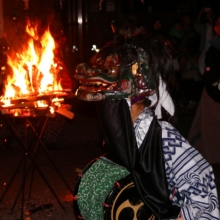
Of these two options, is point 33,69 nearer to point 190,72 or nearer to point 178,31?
point 190,72

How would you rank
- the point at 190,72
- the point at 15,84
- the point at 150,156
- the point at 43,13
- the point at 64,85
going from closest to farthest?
the point at 150,156 → the point at 15,84 → the point at 64,85 → the point at 190,72 → the point at 43,13

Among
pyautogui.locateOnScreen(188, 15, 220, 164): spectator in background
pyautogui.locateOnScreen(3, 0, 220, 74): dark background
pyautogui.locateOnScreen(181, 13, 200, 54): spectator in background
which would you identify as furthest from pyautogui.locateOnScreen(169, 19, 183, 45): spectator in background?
pyautogui.locateOnScreen(188, 15, 220, 164): spectator in background

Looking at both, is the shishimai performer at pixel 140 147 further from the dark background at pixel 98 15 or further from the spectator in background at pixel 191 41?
the dark background at pixel 98 15

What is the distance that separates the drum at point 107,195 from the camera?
321 cm

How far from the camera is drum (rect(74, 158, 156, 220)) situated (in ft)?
10.5

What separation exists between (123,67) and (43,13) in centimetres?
943

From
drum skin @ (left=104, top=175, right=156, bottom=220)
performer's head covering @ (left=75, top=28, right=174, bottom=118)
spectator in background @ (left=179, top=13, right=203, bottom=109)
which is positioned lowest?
spectator in background @ (left=179, top=13, right=203, bottom=109)

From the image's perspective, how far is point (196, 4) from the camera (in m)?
17.3

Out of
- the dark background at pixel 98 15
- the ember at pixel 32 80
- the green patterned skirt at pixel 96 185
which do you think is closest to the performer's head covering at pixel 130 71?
the green patterned skirt at pixel 96 185

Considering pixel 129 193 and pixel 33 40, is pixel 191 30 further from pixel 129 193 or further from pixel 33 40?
pixel 129 193

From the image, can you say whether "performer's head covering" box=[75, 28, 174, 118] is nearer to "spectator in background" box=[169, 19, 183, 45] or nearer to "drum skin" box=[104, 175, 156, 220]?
"drum skin" box=[104, 175, 156, 220]

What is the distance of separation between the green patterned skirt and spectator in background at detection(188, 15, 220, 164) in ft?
11.9

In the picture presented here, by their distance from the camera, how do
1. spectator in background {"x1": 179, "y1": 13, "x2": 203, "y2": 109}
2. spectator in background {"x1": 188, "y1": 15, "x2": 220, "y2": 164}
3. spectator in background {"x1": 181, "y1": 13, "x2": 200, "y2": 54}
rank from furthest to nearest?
spectator in background {"x1": 181, "y1": 13, "x2": 200, "y2": 54}
spectator in background {"x1": 179, "y1": 13, "x2": 203, "y2": 109}
spectator in background {"x1": 188, "y1": 15, "x2": 220, "y2": 164}

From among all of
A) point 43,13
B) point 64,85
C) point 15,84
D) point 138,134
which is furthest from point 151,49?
point 43,13
